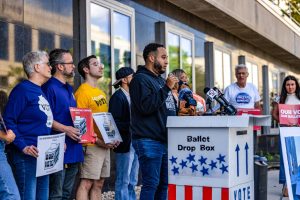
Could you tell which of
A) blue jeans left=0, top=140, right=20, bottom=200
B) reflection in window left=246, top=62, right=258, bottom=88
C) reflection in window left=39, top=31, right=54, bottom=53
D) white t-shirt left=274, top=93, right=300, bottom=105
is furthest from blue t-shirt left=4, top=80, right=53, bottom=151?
reflection in window left=246, top=62, right=258, bottom=88

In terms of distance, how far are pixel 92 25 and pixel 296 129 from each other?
14.2ft

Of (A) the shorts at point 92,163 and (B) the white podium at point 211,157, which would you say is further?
(A) the shorts at point 92,163

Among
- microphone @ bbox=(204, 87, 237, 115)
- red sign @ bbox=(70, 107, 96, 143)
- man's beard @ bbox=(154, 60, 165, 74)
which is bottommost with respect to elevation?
red sign @ bbox=(70, 107, 96, 143)

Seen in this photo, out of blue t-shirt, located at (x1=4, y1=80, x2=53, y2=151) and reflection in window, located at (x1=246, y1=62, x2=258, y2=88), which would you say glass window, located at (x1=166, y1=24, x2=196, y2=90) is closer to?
reflection in window, located at (x1=246, y1=62, x2=258, y2=88)

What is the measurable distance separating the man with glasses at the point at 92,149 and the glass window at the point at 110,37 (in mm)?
2425

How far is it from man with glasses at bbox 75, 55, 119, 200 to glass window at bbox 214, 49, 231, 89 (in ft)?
28.0

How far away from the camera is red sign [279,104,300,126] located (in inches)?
308

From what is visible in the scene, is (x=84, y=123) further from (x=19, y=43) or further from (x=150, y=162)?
(x=19, y=43)

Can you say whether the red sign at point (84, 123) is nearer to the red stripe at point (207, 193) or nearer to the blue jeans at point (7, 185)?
the blue jeans at point (7, 185)

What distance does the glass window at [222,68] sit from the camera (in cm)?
1483

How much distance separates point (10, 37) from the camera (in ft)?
23.0

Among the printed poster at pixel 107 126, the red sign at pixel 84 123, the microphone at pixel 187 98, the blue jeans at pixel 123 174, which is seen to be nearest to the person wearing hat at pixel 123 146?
the blue jeans at pixel 123 174

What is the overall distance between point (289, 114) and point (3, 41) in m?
3.95

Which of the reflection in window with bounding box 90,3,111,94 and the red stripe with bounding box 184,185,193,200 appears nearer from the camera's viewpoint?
the red stripe with bounding box 184,185,193,200
